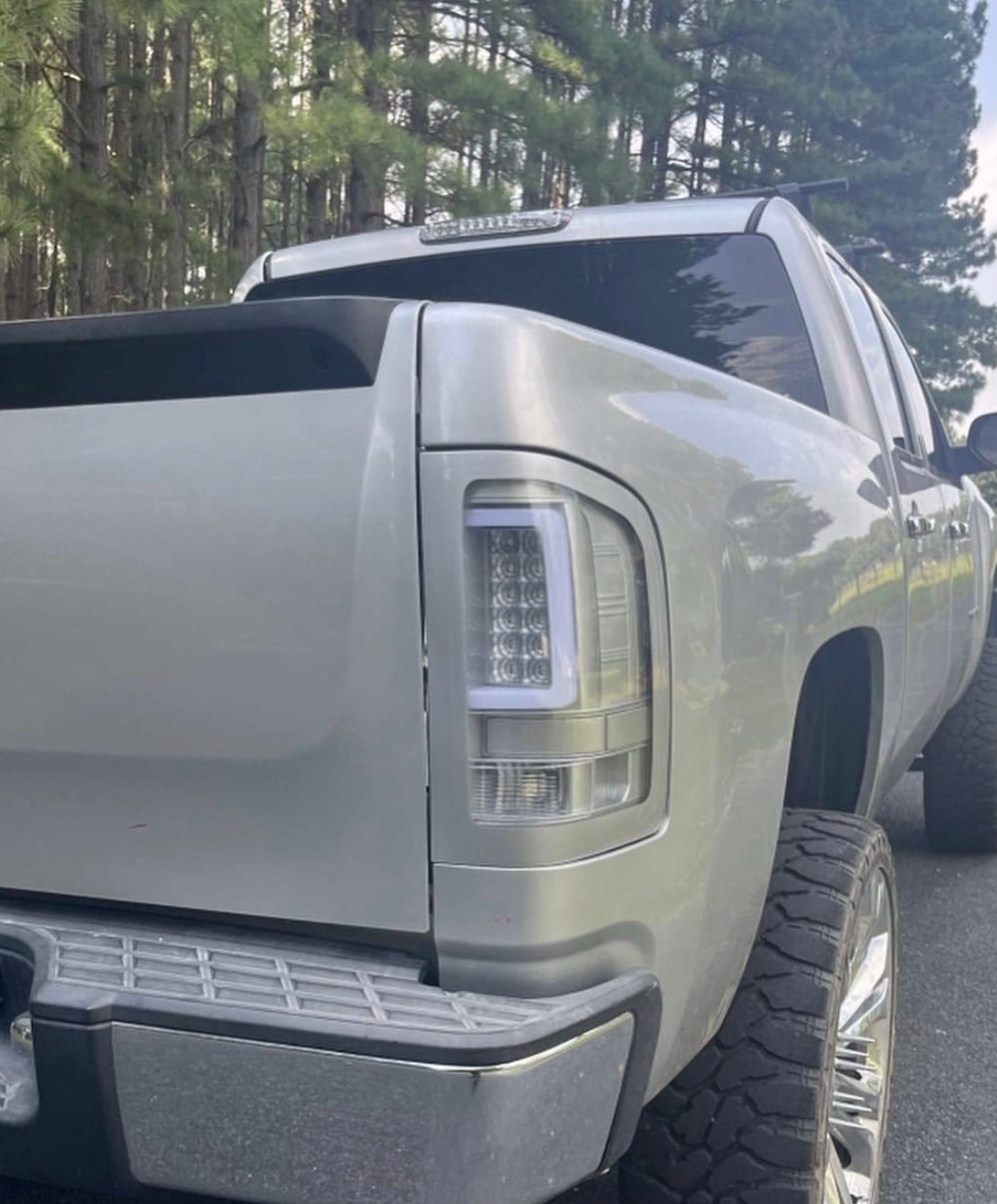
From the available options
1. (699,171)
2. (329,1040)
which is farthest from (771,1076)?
(699,171)

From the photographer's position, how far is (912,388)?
4156 mm

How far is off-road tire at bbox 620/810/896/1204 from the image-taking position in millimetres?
1829

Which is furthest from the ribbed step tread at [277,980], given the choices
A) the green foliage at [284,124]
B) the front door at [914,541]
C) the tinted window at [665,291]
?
the green foliage at [284,124]

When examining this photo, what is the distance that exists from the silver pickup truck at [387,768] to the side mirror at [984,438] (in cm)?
238

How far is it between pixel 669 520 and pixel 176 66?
13.9m

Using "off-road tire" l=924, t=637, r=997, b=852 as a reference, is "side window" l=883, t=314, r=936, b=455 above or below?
above

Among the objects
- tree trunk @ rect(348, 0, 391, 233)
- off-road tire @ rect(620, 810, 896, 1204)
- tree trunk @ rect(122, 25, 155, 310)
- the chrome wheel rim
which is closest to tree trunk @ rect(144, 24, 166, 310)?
tree trunk @ rect(122, 25, 155, 310)

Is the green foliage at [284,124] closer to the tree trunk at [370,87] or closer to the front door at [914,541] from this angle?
the tree trunk at [370,87]

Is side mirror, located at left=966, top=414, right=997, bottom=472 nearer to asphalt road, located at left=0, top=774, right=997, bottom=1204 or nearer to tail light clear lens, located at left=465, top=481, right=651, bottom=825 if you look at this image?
asphalt road, located at left=0, top=774, right=997, bottom=1204

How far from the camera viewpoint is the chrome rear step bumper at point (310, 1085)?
1357 mm

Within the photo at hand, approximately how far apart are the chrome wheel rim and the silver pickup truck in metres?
0.35

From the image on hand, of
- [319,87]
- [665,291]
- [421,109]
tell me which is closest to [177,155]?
[319,87]

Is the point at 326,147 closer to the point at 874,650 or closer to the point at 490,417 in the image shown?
the point at 874,650

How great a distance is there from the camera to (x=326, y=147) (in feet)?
33.4
